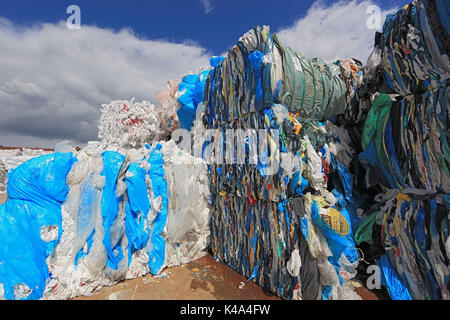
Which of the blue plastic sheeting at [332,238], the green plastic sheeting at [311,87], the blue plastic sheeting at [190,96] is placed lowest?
the blue plastic sheeting at [332,238]

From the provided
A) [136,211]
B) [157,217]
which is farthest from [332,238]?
[136,211]

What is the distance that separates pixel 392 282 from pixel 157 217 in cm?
318

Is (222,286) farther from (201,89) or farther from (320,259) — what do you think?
(201,89)

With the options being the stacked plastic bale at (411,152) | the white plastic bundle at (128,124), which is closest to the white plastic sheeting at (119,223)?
the white plastic bundle at (128,124)

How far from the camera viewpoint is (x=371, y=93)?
3.19m

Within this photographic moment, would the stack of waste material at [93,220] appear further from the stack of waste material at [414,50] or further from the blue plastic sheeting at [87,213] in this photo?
the stack of waste material at [414,50]

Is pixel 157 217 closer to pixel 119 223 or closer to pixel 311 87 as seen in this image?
pixel 119 223

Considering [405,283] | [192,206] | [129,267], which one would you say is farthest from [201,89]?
[405,283]

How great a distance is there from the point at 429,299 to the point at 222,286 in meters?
2.27

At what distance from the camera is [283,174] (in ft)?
8.52

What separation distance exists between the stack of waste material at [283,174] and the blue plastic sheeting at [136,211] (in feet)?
3.92

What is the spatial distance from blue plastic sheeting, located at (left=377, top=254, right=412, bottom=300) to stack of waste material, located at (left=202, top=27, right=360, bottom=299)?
1.15ft

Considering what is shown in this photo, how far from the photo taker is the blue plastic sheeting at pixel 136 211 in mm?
3227
